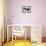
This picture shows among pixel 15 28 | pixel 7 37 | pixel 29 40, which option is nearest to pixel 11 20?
pixel 15 28

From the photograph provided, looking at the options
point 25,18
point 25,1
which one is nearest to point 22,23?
point 25,18

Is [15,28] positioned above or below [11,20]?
below

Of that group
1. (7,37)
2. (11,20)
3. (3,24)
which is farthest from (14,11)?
(7,37)

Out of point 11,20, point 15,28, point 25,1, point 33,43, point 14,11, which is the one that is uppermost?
point 25,1

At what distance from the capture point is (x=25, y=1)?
230 centimetres

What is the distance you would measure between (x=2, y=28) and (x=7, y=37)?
0.19 m

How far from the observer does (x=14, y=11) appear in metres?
2.29

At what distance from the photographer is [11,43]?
220 centimetres

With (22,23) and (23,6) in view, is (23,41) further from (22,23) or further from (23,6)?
(23,6)

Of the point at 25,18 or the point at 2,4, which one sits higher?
the point at 2,4

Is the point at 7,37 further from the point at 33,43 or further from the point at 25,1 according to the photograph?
the point at 25,1

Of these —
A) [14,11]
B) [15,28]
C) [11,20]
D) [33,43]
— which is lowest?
[33,43]

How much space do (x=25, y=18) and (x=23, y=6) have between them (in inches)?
8.9

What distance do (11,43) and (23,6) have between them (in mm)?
710
